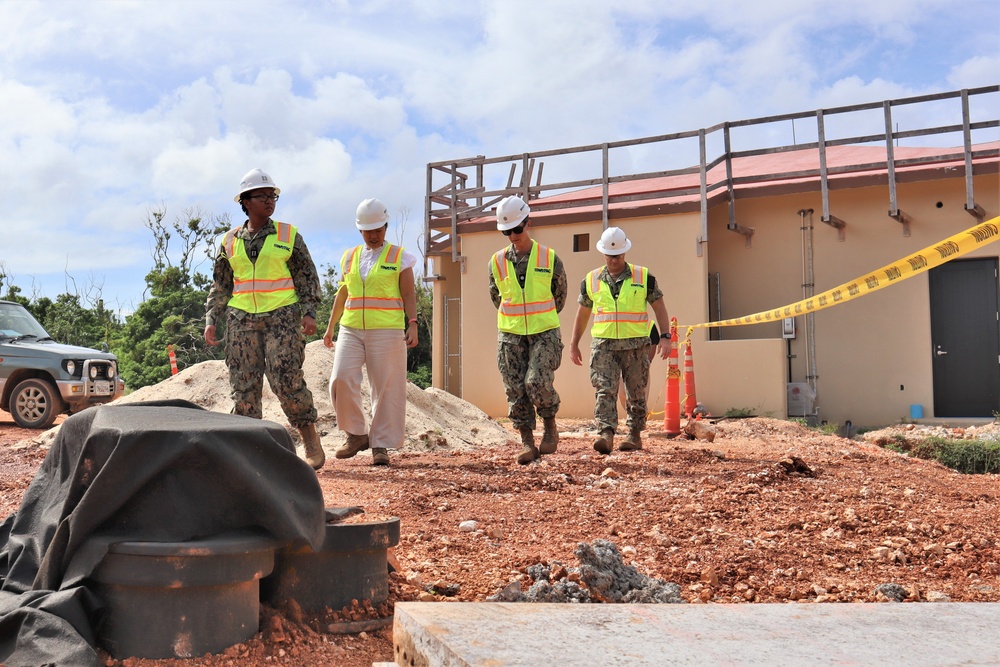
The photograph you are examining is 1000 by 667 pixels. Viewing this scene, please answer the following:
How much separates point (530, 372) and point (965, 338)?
8934 millimetres

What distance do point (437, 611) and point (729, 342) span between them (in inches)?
455

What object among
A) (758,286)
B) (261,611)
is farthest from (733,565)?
(758,286)

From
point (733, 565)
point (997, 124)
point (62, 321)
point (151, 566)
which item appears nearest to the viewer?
point (151, 566)

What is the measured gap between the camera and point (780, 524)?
4488mm

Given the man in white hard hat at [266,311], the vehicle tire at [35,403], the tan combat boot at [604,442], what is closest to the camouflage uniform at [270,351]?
the man in white hard hat at [266,311]

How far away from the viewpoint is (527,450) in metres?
7.02

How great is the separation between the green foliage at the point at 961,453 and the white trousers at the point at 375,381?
16.7 feet

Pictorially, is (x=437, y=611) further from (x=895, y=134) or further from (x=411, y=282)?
(x=895, y=134)

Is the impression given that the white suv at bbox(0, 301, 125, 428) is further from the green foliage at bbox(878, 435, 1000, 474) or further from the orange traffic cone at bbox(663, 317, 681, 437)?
the green foliage at bbox(878, 435, 1000, 474)

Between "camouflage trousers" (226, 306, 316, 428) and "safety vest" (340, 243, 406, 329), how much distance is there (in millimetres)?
665

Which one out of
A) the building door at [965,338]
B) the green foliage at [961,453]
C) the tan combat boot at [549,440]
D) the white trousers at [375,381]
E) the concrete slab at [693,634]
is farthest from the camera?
the building door at [965,338]

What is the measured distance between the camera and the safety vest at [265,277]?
6.24 metres

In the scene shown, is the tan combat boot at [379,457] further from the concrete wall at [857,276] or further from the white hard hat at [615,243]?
the concrete wall at [857,276]

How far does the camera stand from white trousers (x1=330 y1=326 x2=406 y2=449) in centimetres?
686
